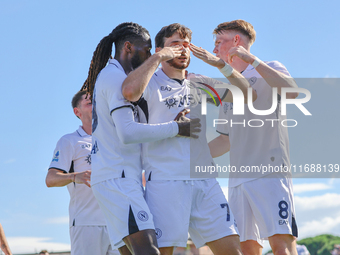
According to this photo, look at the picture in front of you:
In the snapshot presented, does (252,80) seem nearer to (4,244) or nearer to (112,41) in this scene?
(112,41)

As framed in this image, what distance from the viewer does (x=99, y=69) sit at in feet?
17.1

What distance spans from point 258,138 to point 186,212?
158 centimetres

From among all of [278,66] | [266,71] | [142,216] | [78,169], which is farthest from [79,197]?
[278,66]

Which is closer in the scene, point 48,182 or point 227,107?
point 227,107

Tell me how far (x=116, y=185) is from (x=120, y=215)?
0.29m

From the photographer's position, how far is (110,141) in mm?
4473

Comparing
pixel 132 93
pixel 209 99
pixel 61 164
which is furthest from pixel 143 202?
pixel 61 164

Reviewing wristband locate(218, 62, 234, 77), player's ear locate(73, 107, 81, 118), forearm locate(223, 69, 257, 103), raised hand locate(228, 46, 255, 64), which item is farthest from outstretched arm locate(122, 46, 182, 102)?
player's ear locate(73, 107, 81, 118)

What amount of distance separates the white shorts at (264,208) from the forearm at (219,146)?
683mm

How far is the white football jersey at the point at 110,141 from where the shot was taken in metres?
4.39

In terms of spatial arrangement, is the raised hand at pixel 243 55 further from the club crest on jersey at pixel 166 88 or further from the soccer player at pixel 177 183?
the club crest on jersey at pixel 166 88

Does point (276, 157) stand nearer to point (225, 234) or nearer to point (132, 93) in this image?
point (225, 234)

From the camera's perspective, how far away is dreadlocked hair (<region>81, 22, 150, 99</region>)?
16.2 ft

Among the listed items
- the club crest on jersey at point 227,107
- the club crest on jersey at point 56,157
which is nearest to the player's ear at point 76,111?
the club crest on jersey at point 56,157
